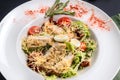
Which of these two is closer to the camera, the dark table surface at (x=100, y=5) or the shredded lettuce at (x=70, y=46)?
→ the shredded lettuce at (x=70, y=46)

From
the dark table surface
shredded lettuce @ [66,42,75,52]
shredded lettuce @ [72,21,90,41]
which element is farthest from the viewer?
the dark table surface

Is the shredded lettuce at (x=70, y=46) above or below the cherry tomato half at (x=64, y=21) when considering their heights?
below

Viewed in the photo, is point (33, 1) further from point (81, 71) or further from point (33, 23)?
point (81, 71)

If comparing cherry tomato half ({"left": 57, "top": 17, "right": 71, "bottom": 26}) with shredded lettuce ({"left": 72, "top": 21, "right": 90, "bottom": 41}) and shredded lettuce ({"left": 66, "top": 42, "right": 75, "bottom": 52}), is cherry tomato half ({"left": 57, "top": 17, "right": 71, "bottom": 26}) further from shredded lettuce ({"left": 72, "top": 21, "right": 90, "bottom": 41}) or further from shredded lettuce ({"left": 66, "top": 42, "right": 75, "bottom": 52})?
shredded lettuce ({"left": 66, "top": 42, "right": 75, "bottom": 52})

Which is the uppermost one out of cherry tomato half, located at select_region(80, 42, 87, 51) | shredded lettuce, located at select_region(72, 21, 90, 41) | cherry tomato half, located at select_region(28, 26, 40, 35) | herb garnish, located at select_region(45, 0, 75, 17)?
herb garnish, located at select_region(45, 0, 75, 17)

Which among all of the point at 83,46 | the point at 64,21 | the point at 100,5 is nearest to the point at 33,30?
the point at 64,21

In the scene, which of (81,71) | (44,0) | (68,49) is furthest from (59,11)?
(81,71)

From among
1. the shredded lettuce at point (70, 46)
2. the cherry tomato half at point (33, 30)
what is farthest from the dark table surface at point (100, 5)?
the shredded lettuce at point (70, 46)

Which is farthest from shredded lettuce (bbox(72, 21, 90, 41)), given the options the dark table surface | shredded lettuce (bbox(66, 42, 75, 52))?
the dark table surface

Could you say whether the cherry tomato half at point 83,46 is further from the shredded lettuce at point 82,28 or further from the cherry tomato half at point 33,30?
the cherry tomato half at point 33,30
